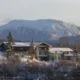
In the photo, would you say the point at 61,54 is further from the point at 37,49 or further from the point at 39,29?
the point at 39,29

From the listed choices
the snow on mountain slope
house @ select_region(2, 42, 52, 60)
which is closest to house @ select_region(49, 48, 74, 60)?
house @ select_region(2, 42, 52, 60)

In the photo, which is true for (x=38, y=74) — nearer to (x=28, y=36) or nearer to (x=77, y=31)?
(x=28, y=36)

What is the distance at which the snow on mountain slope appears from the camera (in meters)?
62.7

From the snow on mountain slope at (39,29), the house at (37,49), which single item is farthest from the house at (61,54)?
the snow on mountain slope at (39,29)

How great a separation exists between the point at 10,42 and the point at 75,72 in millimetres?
4870

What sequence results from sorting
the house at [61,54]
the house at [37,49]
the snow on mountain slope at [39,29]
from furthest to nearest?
the snow on mountain slope at [39,29], the house at [37,49], the house at [61,54]

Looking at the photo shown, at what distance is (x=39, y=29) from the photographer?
219 feet

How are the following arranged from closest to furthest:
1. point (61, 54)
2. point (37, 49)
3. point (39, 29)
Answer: point (37, 49) < point (61, 54) < point (39, 29)

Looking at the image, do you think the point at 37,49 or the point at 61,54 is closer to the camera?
the point at 37,49

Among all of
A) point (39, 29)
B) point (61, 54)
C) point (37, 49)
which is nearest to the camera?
point (37, 49)

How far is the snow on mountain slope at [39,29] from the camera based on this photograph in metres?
62.7

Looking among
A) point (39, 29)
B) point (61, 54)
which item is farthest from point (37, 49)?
point (39, 29)

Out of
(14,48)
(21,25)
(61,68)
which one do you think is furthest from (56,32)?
(61,68)

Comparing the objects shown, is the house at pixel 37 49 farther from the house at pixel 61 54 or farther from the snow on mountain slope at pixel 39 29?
the snow on mountain slope at pixel 39 29
